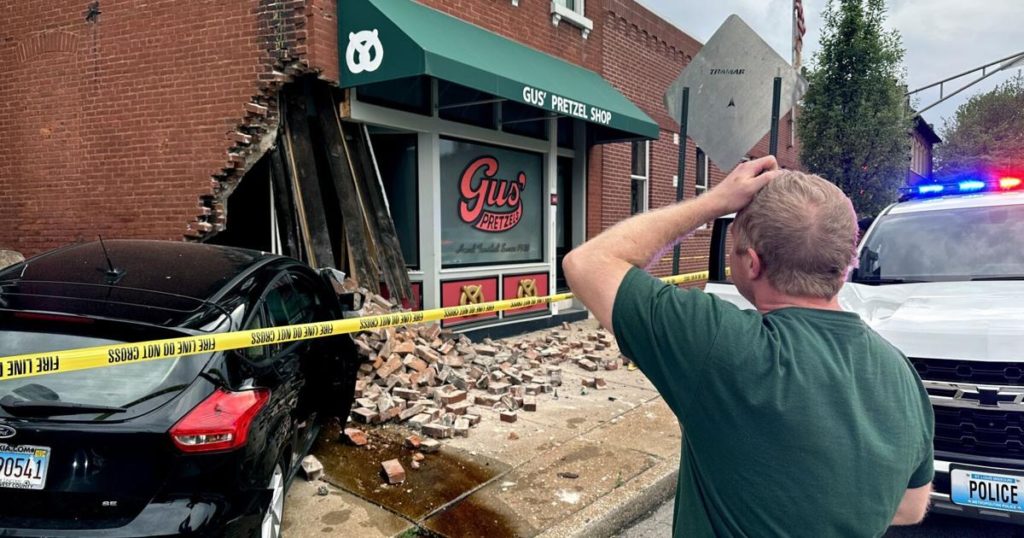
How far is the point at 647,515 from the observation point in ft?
14.5

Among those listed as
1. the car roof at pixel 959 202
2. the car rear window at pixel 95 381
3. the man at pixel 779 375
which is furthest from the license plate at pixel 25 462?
the car roof at pixel 959 202

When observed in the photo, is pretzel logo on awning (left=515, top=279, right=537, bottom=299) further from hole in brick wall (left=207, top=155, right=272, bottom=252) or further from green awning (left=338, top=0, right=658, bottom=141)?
hole in brick wall (left=207, top=155, right=272, bottom=252)

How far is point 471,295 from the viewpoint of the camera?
936 centimetres

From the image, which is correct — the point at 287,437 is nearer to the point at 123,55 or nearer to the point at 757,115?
the point at 757,115

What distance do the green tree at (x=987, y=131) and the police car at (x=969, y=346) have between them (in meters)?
39.2

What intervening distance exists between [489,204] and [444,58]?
10.6 feet

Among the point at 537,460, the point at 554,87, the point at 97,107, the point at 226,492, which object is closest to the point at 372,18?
the point at 554,87

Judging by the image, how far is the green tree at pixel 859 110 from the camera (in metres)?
13.8

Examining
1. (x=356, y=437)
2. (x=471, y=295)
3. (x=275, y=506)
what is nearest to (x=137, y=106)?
(x=471, y=295)

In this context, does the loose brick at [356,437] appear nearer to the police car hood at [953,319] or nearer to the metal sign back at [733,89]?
the police car hood at [953,319]

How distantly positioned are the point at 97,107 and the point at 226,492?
7.34 metres

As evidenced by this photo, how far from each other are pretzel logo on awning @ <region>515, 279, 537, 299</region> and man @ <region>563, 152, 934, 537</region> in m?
8.82

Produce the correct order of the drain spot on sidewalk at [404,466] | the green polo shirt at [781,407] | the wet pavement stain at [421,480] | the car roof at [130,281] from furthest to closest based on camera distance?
the drain spot on sidewalk at [404,466] < the wet pavement stain at [421,480] < the car roof at [130,281] < the green polo shirt at [781,407]

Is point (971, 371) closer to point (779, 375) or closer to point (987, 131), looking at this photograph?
point (779, 375)
